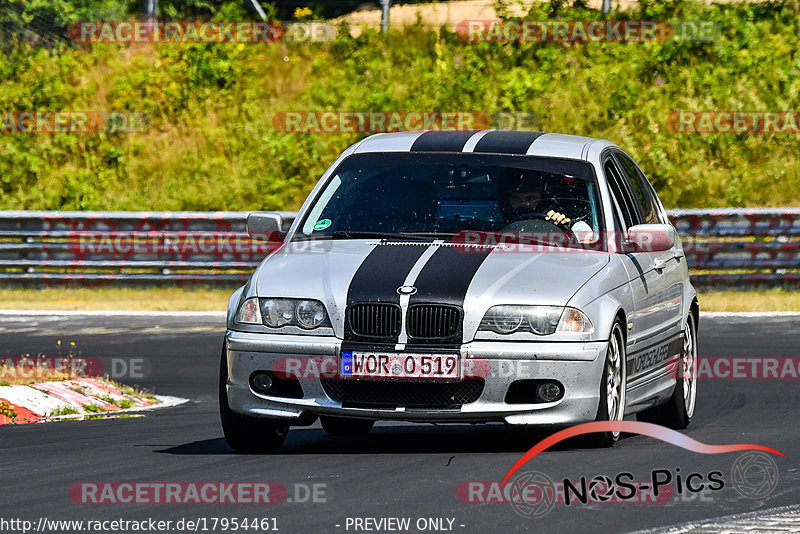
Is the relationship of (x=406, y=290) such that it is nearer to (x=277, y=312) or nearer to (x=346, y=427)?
(x=277, y=312)

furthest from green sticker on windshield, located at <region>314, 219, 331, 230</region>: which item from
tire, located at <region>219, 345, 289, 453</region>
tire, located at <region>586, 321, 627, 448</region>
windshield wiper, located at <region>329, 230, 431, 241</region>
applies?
tire, located at <region>586, 321, 627, 448</region>

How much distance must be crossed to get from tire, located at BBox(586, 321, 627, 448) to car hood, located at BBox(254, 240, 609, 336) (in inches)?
14.7

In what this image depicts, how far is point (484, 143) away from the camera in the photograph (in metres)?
8.91

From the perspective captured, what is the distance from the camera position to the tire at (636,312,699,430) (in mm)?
9266

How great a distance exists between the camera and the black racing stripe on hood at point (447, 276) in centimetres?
743

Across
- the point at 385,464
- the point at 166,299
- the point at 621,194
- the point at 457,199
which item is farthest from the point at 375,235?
the point at 166,299

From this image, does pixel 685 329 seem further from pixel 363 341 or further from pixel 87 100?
pixel 87 100

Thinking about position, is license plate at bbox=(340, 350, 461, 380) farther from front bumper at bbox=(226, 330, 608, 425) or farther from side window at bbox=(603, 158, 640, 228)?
side window at bbox=(603, 158, 640, 228)

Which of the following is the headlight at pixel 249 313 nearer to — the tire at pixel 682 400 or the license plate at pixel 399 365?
the license plate at pixel 399 365

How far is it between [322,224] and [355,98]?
18.4 meters

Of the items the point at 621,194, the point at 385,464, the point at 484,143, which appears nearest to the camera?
the point at 385,464

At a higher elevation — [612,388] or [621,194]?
[621,194]

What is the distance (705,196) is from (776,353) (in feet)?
32.4

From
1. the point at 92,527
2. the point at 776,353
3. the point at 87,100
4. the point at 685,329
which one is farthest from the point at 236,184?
the point at 92,527
